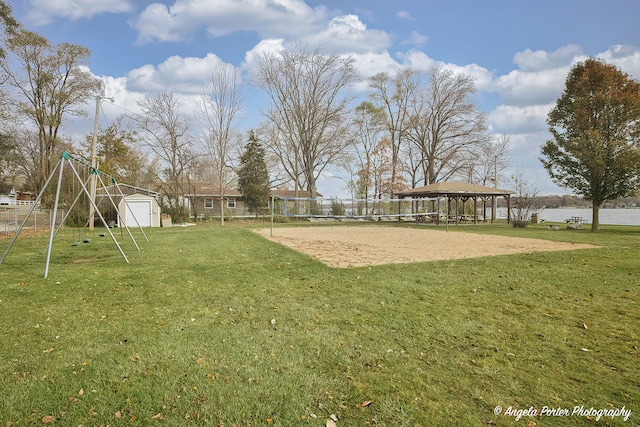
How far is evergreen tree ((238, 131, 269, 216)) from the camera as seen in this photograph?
95.0 ft

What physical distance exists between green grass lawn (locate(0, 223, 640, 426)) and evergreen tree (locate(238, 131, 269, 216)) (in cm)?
2241

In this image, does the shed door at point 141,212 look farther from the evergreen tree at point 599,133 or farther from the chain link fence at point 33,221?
the evergreen tree at point 599,133

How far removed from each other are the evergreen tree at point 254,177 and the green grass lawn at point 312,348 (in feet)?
73.5

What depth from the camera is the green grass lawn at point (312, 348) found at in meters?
2.44

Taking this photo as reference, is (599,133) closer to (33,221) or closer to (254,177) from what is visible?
(254,177)

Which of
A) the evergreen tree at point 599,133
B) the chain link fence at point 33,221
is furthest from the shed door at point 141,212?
the evergreen tree at point 599,133

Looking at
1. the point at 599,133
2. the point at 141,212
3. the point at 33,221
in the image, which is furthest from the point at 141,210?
the point at 599,133

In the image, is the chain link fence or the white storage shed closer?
the chain link fence

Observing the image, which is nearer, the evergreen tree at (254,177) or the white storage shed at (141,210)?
the white storage shed at (141,210)

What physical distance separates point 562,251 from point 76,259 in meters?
13.3

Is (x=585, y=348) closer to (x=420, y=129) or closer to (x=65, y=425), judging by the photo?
(x=65, y=425)

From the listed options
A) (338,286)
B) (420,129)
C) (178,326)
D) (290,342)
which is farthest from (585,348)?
(420,129)

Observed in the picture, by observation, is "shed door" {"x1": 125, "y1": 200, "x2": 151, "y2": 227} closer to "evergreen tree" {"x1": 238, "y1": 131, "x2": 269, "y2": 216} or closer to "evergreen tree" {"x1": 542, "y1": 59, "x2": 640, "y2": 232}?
"evergreen tree" {"x1": 238, "y1": 131, "x2": 269, "y2": 216}

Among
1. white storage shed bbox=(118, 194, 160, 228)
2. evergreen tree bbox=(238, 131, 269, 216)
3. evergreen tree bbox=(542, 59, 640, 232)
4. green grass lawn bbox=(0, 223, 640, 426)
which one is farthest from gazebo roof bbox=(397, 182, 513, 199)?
green grass lawn bbox=(0, 223, 640, 426)
